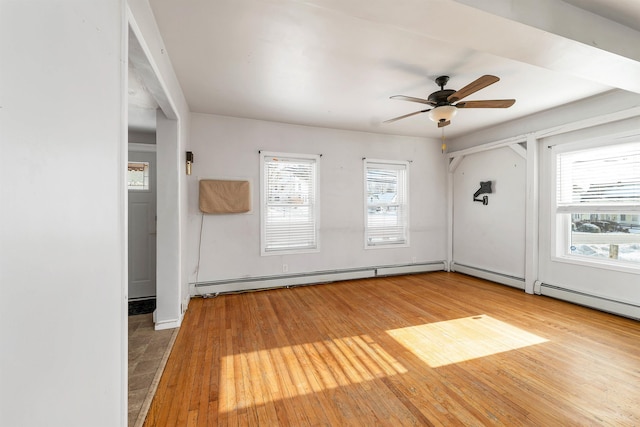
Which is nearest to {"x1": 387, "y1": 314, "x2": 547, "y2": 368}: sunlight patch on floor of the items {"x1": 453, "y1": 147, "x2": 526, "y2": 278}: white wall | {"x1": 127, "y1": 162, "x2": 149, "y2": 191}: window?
{"x1": 453, "y1": 147, "x2": 526, "y2": 278}: white wall

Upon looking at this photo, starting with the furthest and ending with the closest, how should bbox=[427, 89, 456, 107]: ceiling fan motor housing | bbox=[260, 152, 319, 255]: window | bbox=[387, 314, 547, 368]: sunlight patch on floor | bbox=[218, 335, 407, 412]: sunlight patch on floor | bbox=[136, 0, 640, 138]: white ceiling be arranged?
bbox=[260, 152, 319, 255]: window → bbox=[427, 89, 456, 107]: ceiling fan motor housing → bbox=[387, 314, 547, 368]: sunlight patch on floor → bbox=[218, 335, 407, 412]: sunlight patch on floor → bbox=[136, 0, 640, 138]: white ceiling

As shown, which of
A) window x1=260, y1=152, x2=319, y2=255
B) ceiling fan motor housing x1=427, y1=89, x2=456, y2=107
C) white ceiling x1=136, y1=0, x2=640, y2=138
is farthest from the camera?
window x1=260, y1=152, x2=319, y2=255

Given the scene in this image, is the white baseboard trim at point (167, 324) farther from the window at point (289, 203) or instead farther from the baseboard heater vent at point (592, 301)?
the baseboard heater vent at point (592, 301)

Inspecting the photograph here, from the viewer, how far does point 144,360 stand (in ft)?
7.48

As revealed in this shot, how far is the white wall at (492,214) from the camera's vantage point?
4.38m

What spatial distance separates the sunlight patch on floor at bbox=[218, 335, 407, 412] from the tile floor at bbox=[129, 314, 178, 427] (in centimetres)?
48

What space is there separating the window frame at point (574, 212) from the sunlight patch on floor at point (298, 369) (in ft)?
10.5

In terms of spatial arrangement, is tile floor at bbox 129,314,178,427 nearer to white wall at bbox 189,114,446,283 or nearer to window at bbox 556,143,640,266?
white wall at bbox 189,114,446,283

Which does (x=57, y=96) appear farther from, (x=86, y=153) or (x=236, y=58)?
(x=236, y=58)

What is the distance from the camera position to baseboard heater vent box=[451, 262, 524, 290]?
4374 millimetres

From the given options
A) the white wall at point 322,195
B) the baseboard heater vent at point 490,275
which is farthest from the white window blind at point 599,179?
the white wall at point 322,195

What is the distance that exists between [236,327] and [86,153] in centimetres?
250

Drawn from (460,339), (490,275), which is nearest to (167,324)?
(460,339)

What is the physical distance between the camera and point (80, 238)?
2.85 feet
